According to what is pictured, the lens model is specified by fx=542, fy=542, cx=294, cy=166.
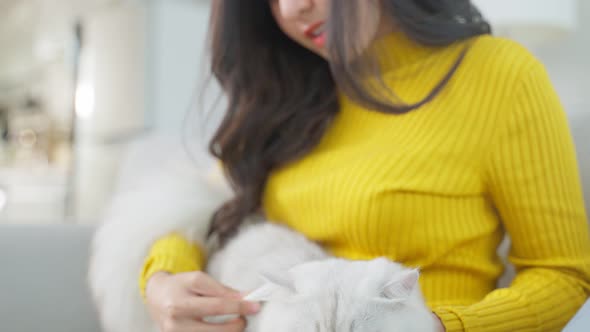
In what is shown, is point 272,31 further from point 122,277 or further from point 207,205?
point 122,277

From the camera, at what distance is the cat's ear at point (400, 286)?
46 centimetres

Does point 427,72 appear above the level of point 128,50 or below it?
above

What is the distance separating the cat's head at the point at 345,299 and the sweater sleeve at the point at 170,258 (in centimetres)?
26

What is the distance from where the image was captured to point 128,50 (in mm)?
2457

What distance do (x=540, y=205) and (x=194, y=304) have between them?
42 cm

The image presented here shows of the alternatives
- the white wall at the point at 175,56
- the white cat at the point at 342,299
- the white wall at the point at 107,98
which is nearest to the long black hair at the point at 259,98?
the white cat at the point at 342,299

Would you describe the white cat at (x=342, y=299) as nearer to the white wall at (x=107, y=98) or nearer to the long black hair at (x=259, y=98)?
the long black hair at (x=259, y=98)

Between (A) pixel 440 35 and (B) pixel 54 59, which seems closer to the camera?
(A) pixel 440 35

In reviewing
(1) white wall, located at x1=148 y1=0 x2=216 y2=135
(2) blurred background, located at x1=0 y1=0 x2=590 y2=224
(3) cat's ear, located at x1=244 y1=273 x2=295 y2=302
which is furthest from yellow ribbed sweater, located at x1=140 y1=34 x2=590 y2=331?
(1) white wall, located at x1=148 y1=0 x2=216 y2=135

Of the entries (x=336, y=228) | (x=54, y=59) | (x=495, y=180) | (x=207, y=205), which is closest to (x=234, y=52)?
(x=207, y=205)

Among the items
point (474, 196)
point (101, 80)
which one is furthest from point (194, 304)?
point (101, 80)

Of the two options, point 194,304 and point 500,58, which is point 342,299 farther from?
point 500,58

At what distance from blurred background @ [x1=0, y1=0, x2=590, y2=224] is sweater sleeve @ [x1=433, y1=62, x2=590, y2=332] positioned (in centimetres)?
8

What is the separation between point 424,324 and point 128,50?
225cm
